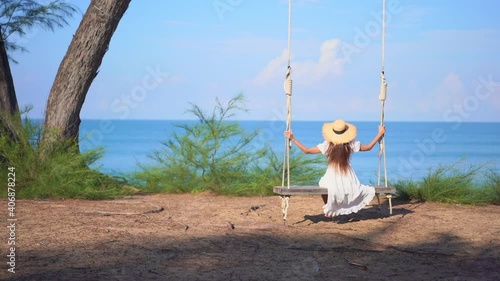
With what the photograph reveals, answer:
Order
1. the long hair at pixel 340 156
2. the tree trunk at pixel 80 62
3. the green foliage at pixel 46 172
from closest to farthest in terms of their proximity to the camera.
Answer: the long hair at pixel 340 156
the green foliage at pixel 46 172
the tree trunk at pixel 80 62

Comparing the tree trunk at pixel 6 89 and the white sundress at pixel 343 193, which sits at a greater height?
the tree trunk at pixel 6 89

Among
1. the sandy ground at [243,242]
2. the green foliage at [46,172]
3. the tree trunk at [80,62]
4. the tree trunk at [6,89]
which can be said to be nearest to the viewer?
the sandy ground at [243,242]

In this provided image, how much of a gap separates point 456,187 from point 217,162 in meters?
3.44

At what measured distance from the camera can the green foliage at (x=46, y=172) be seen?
380 inches

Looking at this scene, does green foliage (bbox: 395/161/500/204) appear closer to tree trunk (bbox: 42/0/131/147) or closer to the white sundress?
the white sundress

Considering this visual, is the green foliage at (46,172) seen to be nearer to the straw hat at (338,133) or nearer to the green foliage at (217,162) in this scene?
the green foliage at (217,162)

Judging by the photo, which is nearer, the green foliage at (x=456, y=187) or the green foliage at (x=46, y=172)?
the green foliage at (x=46, y=172)

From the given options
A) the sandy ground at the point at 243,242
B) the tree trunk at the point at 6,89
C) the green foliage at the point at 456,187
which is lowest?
the sandy ground at the point at 243,242

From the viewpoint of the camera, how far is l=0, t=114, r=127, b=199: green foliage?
9.66 m

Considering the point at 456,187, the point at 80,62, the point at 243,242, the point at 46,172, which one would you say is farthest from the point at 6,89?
the point at 456,187

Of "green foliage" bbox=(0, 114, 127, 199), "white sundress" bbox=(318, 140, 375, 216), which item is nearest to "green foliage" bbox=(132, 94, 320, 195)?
"green foliage" bbox=(0, 114, 127, 199)

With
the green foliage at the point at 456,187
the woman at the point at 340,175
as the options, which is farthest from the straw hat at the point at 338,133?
the green foliage at the point at 456,187

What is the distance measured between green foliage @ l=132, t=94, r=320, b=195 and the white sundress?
2920 millimetres

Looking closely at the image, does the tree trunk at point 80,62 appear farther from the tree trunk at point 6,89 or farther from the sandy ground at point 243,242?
the sandy ground at point 243,242
